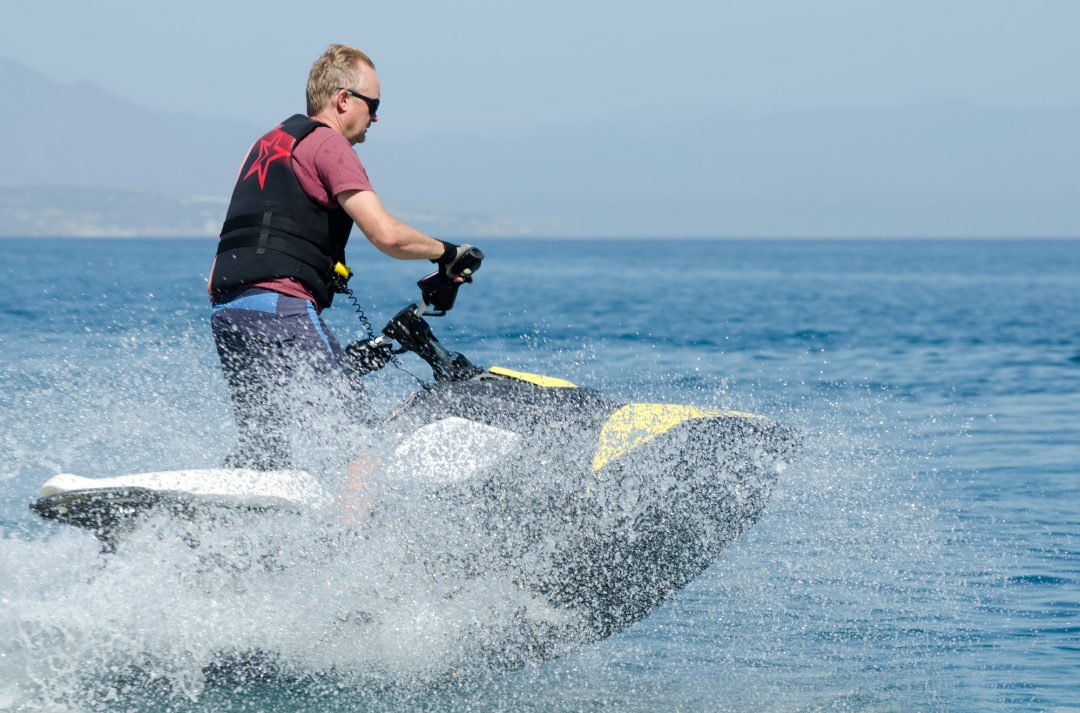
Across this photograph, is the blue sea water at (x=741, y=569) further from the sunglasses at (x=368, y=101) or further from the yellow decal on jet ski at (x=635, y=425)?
the sunglasses at (x=368, y=101)

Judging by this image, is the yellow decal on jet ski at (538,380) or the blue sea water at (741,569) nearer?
the blue sea water at (741,569)

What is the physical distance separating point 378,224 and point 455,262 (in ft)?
1.08

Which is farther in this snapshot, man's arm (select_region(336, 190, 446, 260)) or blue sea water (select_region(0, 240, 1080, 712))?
blue sea water (select_region(0, 240, 1080, 712))

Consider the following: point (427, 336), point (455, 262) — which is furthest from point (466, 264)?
point (427, 336)

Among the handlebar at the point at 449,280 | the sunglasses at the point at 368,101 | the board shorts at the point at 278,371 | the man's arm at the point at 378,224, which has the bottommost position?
the board shorts at the point at 278,371

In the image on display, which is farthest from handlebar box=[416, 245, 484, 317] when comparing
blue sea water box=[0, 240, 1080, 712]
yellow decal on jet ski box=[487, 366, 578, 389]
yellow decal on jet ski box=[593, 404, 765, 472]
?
blue sea water box=[0, 240, 1080, 712]

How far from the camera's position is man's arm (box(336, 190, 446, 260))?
13.6 ft

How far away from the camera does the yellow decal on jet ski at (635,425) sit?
4348 mm

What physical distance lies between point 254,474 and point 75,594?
738 mm

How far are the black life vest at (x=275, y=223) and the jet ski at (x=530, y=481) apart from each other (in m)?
0.38

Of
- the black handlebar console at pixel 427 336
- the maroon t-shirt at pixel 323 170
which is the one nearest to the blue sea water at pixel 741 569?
the black handlebar console at pixel 427 336

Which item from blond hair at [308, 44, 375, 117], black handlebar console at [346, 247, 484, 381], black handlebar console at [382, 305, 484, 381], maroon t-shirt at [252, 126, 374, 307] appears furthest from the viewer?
black handlebar console at [382, 305, 484, 381]

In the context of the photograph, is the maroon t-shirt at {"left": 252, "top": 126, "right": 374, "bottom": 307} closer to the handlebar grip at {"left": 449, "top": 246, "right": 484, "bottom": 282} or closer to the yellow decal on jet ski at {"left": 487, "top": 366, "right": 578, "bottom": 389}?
the handlebar grip at {"left": 449, "top": 246, "right": 484, "bottom": 282}

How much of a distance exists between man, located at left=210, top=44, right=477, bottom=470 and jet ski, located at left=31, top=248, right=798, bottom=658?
222 mm
